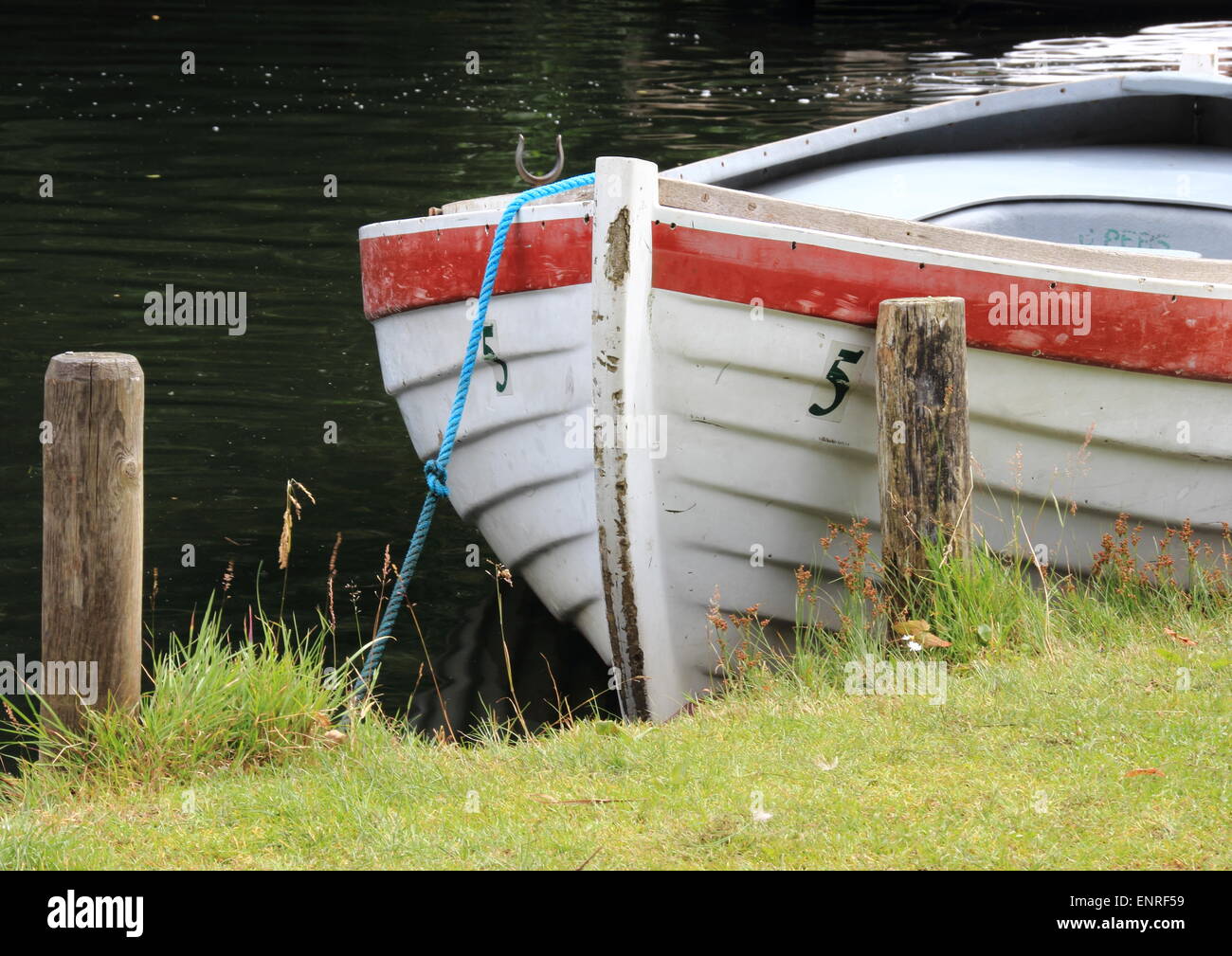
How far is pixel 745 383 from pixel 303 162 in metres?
11.6

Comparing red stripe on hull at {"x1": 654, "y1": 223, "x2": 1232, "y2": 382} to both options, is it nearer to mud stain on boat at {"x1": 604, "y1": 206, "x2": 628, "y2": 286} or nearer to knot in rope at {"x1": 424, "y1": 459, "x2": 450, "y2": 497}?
mud stain on boat at {"x1": 604, "y1": 206, "x2": 628, "y2": 286}

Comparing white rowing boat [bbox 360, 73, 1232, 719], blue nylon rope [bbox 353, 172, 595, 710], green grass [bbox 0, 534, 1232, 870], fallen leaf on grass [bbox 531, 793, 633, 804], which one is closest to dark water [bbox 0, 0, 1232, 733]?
blue nylon rope [bbox 353, 172, 595, 710]

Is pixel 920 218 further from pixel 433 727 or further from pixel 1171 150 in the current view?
pixel 433 727

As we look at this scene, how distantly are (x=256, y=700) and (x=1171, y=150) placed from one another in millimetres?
5345

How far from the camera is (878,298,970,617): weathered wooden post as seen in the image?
4.52m

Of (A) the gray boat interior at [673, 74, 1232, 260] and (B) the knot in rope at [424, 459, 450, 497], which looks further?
(A) the gray boat interior at [673, 74, 1232, 260]

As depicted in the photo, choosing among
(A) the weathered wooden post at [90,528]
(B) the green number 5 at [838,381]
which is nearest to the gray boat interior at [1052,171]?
(B) the green number 5 at [838,381]

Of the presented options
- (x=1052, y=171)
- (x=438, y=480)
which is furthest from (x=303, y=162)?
(x=438, y=480)

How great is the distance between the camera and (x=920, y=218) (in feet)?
20.8

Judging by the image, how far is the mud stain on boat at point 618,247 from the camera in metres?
4.59

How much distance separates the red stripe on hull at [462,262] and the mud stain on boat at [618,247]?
0.25m

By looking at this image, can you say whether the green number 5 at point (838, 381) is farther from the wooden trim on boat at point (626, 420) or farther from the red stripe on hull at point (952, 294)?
the wooden trim on boat at point (626, 420)

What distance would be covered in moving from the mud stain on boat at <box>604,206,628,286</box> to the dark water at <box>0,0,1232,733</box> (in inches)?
82.8
